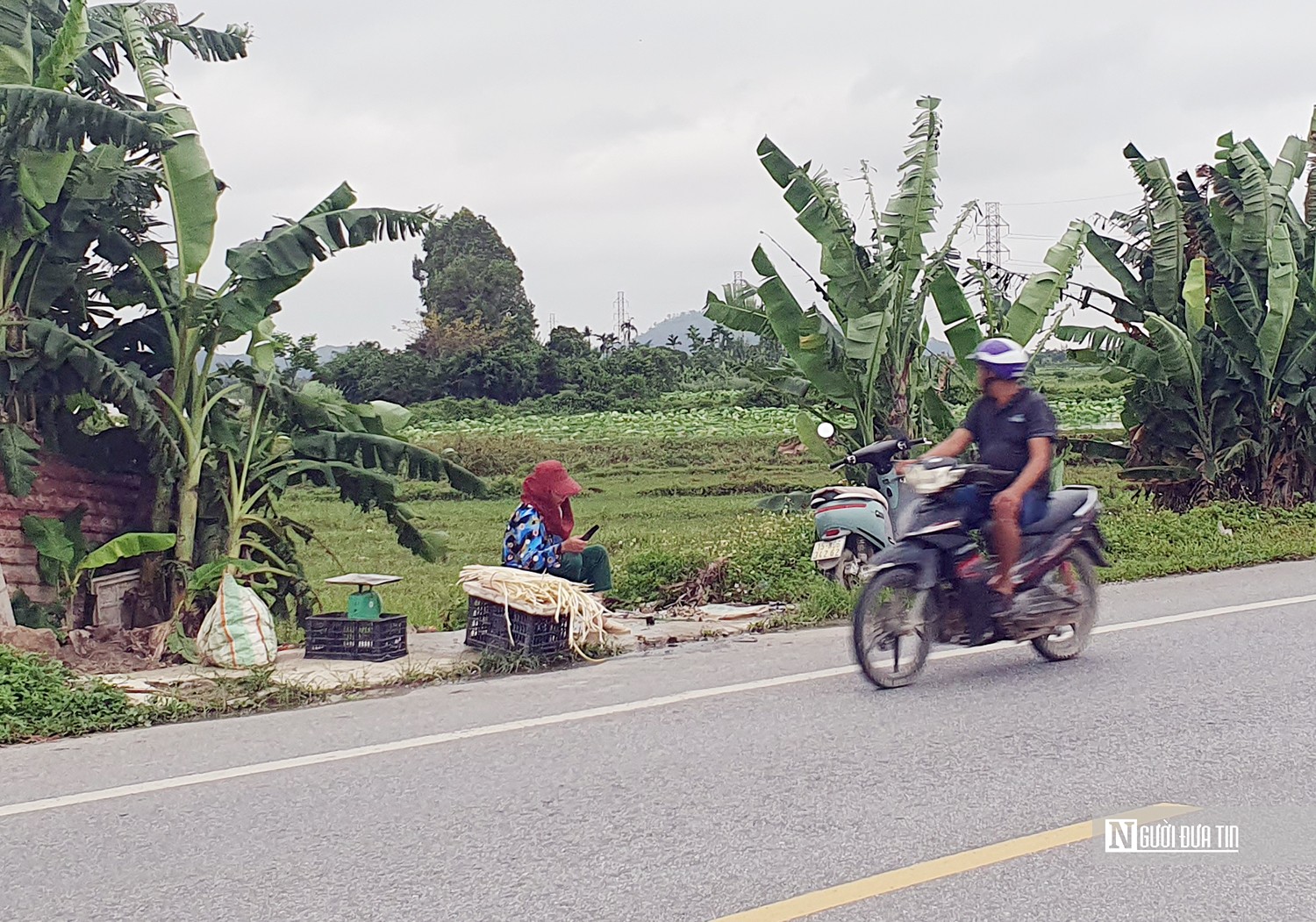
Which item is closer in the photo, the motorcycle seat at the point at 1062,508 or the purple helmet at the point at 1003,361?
the purple helmet at the point at 1003,361

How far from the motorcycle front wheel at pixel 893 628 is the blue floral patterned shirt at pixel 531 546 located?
8.47ft

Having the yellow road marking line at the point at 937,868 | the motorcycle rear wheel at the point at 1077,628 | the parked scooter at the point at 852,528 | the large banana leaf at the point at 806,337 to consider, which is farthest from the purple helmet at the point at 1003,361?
the large banana leaf at the point at 806,337

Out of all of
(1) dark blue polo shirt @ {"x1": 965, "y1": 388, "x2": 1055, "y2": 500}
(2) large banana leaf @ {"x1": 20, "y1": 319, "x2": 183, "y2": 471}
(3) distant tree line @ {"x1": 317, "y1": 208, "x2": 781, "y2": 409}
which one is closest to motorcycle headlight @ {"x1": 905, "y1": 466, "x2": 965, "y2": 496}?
(1) dark blue polo shirt @ {"x1": 965, "y1": 388, "x2": 1055, "y2": 500}

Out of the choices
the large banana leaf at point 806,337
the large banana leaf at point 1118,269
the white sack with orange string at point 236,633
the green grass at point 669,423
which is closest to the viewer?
the white sack with orange string at point 236,633

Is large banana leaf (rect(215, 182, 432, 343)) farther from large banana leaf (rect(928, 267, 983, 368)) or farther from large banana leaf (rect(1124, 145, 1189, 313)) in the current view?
large banana leaf (rect(1124, 145, 1189, 313))

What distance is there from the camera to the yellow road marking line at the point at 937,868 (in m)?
3.82

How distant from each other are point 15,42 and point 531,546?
499 cm

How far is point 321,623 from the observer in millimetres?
8258

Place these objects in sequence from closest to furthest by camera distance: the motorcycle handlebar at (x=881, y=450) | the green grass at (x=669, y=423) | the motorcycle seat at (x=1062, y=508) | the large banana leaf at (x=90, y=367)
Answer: the motorcycle seat at (x=1062, y=508) < the large banana leaf at (x=90, y=367) < the motorcycle handlebar at (x=881, y=450) < the green grass at (x=669, y=423)

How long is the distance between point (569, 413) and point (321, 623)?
3863cm

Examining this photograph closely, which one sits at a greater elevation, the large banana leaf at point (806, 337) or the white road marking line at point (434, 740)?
the large banana leaf at point (806, 337)

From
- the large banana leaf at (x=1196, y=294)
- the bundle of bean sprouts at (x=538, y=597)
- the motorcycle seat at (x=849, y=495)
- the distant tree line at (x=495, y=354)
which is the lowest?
the bundle of bean sprouts at (x=538, y=597)

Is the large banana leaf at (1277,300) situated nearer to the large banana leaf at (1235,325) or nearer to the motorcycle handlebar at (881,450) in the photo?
the large banana leaf at (1235,325)

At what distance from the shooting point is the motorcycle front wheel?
648 cm
